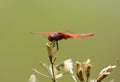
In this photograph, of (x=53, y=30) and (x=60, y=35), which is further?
(x=53, y=30)

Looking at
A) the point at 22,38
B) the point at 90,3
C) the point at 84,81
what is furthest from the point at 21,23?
the point at 84,81

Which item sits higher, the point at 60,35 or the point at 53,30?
the point at 60,35

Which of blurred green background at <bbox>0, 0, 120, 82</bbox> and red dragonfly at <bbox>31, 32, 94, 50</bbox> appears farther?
blurred green background at <bbox>0, 0, 120, 82</bbox>

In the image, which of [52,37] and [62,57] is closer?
[52,37]

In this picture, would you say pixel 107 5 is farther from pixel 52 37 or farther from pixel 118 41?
pixel 52 37

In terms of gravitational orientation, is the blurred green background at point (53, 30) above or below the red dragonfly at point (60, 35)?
below

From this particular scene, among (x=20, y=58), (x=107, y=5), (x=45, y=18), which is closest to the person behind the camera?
(x=20, y=58)

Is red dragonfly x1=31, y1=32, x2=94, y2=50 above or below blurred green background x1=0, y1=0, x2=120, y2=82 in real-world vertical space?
above

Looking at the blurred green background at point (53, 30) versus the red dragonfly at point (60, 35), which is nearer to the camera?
the red dragonfly at point (60, 35)
